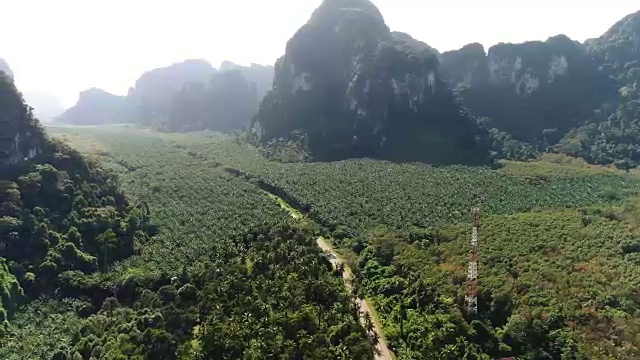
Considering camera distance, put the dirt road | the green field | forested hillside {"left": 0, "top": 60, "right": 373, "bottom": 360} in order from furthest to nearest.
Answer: the green field
the dirt road
forested hillside {"left": 0, "top": 60, "right": 373, "bottom": 360}

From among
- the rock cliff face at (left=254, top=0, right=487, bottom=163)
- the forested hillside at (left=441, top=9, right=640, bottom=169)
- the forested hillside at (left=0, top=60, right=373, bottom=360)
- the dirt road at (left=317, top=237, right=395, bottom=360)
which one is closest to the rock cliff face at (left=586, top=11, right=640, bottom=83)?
the forested hillside at (left=441, top=9, right=640, bottom=169)

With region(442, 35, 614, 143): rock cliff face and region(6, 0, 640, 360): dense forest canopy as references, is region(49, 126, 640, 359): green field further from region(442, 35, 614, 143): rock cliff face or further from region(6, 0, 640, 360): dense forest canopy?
region(442, 35, 614, 143): rock cliff face

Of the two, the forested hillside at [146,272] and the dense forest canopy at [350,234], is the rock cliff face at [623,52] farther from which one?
the forested hillside at [146,272]

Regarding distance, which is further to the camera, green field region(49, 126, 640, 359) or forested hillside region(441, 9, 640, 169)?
forested hillside region(441, 9, 640, 169)

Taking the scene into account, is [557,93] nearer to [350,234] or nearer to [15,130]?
[350,234]

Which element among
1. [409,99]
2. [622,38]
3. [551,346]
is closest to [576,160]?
[409,99]

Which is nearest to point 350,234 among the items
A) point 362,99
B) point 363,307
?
point 363,307
